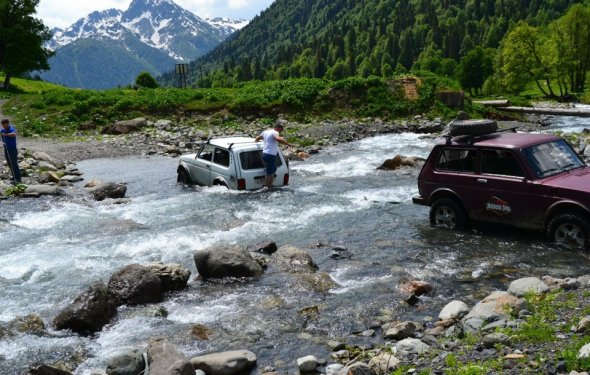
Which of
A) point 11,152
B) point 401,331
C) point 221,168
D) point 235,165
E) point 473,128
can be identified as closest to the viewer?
point 401,331

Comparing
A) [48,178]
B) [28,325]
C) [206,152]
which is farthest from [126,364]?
[48,178]

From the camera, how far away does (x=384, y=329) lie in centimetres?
846

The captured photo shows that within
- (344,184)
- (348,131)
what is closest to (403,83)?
(348,131)

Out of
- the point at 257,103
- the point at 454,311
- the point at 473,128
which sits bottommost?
the point at 454,311

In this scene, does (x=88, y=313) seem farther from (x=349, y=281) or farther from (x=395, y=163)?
(x=395, y=163)

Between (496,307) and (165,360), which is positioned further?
(496,307)

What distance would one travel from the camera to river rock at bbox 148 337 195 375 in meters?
6.83

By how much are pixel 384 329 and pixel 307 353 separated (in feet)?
4.37

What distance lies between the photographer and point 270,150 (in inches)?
757

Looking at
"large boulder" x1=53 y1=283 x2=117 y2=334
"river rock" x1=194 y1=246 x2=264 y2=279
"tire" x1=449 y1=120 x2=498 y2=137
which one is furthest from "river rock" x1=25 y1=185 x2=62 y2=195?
"tire" x1=449 y1=120 x2=498 y2=137

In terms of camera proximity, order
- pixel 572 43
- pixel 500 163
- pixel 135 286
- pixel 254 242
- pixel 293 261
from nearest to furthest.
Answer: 1. pixel 135 286
2. pixel 293 261
3. pixel 500 163
4. pixel 254 242
5. pixel 572 43

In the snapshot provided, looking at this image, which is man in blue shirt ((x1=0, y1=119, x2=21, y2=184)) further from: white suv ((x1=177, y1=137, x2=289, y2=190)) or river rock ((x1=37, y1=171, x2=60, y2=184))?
white suv ((x1=177, y1=137, x2=289, y2=190))

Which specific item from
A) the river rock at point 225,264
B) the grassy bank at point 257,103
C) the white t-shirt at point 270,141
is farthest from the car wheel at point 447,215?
the grassy bank at point 257,103

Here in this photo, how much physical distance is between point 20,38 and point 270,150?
54944 mm
